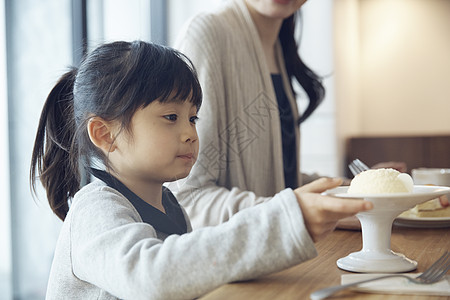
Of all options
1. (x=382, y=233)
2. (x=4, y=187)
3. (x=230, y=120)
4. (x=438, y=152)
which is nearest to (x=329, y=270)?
(x=382, y=233)

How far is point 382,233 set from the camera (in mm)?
746

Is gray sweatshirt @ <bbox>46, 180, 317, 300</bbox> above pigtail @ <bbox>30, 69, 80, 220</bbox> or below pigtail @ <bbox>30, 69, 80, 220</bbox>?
below

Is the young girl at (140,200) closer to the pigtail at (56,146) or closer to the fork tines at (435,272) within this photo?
the pigtail at (56,146)

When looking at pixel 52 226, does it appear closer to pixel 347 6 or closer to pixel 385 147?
pixel 385 147

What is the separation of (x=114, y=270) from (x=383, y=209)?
0.35 metres

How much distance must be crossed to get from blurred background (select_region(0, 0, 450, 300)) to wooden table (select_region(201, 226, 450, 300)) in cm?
56

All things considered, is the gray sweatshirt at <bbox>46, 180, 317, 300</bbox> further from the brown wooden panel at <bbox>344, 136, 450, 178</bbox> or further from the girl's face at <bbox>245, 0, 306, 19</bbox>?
the brown wooden panel at <bbox>344, 136, 450, 178</bbox>

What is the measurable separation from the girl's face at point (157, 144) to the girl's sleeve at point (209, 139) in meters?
0.26

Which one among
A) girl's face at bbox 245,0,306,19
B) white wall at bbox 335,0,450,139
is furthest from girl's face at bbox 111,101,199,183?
white wall at bbox 335,0,450,139

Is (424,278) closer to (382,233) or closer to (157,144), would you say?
(382,233)

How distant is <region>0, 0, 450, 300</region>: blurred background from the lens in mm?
1894

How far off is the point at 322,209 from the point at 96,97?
46 cm

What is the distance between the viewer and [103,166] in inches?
35.2

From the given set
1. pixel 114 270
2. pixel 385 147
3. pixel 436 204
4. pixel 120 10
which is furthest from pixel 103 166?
pixel 385 147
